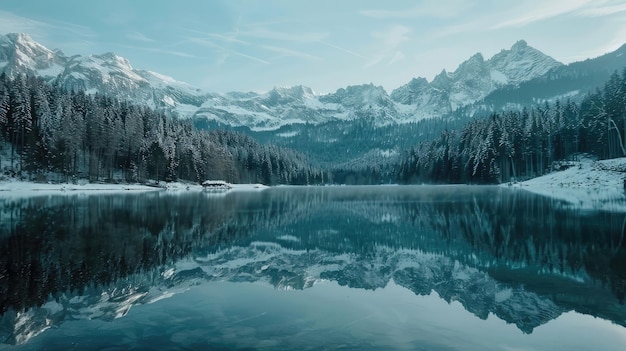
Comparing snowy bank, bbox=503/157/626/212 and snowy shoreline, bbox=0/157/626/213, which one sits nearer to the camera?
snowy bank, bbox=503/157/626/212

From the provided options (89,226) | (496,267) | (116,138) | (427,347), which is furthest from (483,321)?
(116,138)

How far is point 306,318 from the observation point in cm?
1202

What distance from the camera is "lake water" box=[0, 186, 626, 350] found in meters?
10.3

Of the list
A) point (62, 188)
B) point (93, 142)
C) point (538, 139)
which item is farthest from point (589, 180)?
point (93, 142)

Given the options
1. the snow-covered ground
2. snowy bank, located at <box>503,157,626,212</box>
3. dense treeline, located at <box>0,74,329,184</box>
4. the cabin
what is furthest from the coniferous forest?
snowy bank, located at <box>503,157,626,212</box>

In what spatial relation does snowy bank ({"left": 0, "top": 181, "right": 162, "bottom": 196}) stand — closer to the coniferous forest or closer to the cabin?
the coniferous forest

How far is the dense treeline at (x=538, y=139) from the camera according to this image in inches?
3917

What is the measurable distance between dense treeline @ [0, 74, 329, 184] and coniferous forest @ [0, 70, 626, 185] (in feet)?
0.81

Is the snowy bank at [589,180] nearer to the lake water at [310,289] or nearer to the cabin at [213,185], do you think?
the lake water at [310,289]

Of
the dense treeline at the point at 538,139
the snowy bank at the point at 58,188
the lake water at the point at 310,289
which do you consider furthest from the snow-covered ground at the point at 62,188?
the dense treeline at the point at 538,139

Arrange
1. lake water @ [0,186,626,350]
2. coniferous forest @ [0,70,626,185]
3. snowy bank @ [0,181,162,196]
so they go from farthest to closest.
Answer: coniferous forest @ [0,70,626,185] → snowy bank @ [0,181,162,196] → lake water @ [0,186,626,350]

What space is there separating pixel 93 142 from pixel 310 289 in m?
103

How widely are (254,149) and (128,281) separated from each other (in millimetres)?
159441

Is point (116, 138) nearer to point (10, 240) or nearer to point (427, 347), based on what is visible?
point (10, 240)
